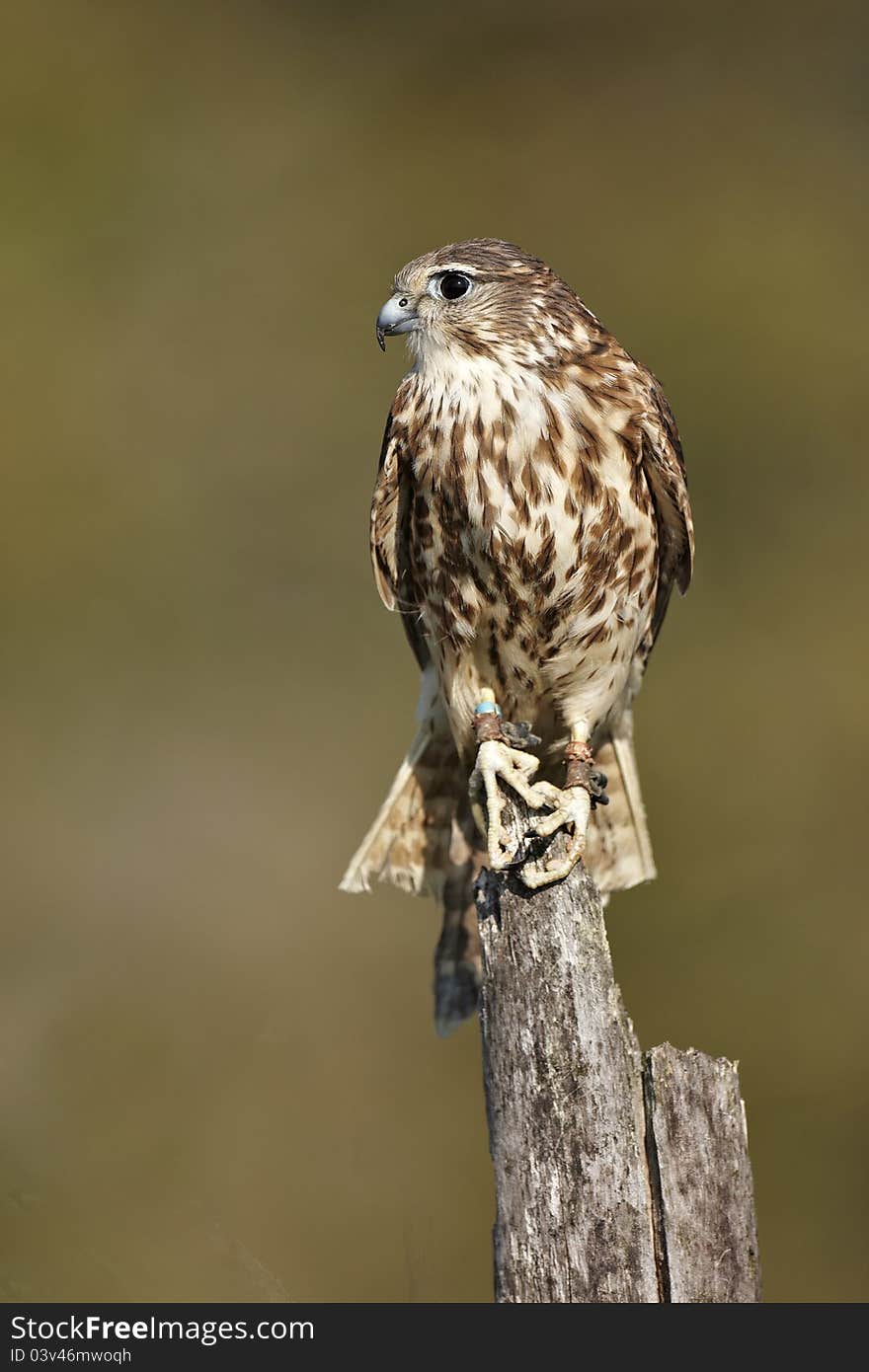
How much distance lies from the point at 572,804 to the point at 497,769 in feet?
0.64

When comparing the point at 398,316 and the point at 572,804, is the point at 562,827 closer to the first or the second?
the point at 572,804

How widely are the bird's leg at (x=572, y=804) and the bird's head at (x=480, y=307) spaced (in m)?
0.90

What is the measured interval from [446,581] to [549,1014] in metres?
1.08

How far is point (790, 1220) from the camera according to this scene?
563cm

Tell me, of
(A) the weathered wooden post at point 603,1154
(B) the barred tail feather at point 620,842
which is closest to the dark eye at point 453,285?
(B) the barred tail feather at point 620,842

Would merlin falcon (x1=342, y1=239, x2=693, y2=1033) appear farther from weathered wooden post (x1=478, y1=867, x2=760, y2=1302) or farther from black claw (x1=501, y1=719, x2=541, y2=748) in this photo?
weathered wooden post (x1=478, y1=867, x2=760, y2=1302)

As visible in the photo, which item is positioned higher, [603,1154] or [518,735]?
[518,735]

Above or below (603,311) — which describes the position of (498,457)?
below

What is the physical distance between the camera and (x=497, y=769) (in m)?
3.07

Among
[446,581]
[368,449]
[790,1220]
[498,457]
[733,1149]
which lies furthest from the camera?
[368,449]

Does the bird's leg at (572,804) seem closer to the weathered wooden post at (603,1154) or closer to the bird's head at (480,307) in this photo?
the weathered wooden post at (603,1154)

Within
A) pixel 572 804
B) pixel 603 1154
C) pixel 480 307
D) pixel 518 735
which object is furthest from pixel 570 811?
pixel 480 307
